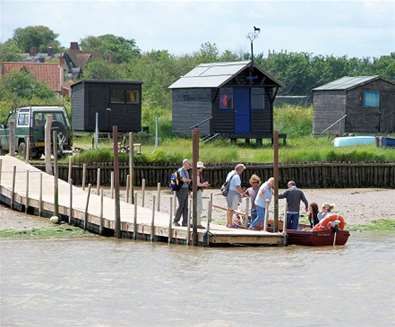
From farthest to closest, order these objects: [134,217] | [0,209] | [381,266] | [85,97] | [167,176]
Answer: [85,97]
[167,176]
[0,209]
[134,217]
[381,266]

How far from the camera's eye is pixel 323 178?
1778 inches

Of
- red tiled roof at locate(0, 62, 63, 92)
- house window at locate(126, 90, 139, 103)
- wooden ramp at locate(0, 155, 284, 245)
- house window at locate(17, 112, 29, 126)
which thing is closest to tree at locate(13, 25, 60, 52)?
red tiled roof at locate(0, 62, 63, 92)

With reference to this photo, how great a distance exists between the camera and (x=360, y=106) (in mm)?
60781

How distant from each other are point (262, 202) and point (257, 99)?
82.4ft

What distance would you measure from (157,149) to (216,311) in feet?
74.7

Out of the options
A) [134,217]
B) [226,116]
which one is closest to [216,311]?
[134,217]

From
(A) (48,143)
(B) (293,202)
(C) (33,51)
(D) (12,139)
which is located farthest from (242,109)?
(C) (33,51)

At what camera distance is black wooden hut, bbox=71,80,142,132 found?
2114 inches

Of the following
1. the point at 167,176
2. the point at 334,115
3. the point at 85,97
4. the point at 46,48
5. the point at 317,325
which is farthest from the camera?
the point at 46,48

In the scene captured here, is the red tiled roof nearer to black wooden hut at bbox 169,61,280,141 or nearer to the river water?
black wooden hut at bbox 169,61,280,141

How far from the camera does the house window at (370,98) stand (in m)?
60.9

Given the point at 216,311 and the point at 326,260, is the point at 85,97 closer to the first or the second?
the point at 326,260

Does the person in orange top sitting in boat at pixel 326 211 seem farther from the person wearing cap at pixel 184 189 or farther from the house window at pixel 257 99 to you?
the house window at pixel 257 99

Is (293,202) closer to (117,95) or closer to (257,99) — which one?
(257,99)
